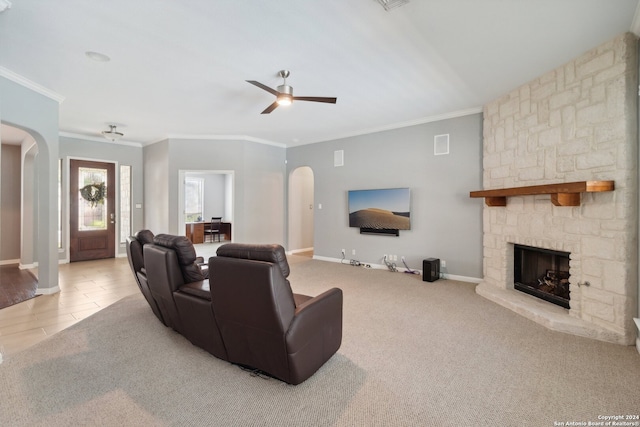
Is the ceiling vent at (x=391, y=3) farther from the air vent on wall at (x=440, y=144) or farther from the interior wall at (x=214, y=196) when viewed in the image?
the interior wall at (x=214, y=196)

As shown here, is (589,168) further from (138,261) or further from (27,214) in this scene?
(27,214)

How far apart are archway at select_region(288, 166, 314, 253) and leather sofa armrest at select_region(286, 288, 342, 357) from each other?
17.6 ft

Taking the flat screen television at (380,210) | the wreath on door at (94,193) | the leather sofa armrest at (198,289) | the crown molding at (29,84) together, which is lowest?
the leather sofa armrest at (198,289)

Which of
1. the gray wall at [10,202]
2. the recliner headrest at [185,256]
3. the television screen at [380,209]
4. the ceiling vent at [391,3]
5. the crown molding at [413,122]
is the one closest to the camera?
the ceiling vent at [391,3]

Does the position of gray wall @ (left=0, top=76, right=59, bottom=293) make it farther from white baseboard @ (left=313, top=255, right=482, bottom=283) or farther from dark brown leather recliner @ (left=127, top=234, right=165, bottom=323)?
white baseboard @ (left=313, top=255, right=482, bottom=283)

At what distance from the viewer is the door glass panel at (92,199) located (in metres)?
6.86

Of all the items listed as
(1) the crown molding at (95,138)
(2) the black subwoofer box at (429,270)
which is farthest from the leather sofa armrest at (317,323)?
(1) the crown molding at (95,138)

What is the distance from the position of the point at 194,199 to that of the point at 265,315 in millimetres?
9748

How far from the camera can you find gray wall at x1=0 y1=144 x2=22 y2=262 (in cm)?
640

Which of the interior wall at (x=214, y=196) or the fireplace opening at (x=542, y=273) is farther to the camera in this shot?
the interior wall at (x=214, y=196)

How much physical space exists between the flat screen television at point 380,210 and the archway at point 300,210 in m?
1.91

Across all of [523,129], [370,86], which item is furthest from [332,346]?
[523,129]


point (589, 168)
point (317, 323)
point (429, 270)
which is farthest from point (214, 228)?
point (589, 168)

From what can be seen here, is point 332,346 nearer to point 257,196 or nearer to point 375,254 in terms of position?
point 375,254
